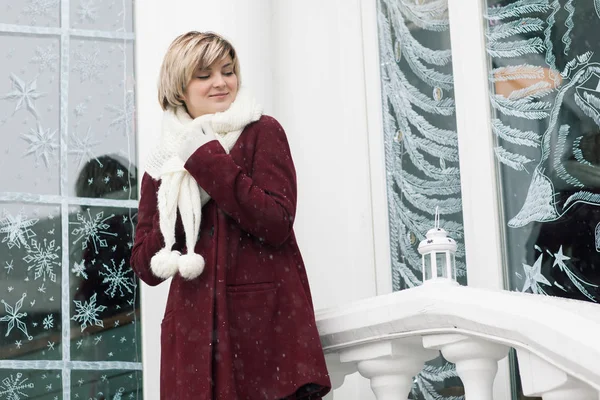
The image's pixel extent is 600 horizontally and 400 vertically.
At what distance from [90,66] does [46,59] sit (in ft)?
0.54

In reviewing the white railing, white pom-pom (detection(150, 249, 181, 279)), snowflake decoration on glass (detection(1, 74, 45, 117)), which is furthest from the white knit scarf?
snowflake decoration on glass (detection(1, 74, 45, 117))

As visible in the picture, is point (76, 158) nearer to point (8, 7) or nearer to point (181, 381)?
point (8, 7)

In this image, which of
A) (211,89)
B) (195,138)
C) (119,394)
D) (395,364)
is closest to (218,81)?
(211,89)

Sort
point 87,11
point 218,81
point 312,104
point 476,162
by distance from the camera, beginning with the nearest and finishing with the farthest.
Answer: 1. point 218,81
2. point 476,162
3. point 87,11
4. point 312,104

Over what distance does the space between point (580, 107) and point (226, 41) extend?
3.74 ft

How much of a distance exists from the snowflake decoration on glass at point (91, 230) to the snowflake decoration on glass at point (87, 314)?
0.19 meters

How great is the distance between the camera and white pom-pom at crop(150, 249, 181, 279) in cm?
332

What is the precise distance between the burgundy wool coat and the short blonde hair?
0.87 feet

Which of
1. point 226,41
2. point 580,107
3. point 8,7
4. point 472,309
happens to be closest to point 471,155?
point 580,107

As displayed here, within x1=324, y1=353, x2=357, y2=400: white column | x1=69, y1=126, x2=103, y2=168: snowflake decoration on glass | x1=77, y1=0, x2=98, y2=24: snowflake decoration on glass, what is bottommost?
x1=324, y1=353, x2=357, y2=400: white column

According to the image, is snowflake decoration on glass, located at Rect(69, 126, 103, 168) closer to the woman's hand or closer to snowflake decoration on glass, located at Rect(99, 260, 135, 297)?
snowflake decoration on glass, located at Rect(99, 260, 135, 297)

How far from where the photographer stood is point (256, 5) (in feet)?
15.7

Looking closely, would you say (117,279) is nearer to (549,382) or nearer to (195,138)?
(195,138)

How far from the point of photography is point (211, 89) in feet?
11.6
